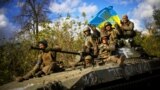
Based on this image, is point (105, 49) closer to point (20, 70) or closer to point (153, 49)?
point (20, 70)

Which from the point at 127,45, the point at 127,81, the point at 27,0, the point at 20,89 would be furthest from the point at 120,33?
the point at 27,0

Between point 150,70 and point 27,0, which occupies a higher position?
point 27,0

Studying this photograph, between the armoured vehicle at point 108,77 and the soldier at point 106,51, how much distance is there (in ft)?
1.32

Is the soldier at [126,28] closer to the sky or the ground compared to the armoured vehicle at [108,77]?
closer to the sky

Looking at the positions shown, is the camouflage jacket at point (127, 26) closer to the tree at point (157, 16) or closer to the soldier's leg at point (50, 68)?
the soldier's leg at point (50, 68)

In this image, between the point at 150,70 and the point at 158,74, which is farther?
the point at 158,74

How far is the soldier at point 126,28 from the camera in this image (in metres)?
14.6

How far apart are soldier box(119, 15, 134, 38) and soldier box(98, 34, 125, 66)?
1.07 meters

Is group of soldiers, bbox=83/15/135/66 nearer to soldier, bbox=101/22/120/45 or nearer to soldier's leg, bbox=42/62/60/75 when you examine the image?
soldier, bbox=101/22/120/45

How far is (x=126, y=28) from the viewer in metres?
14.8

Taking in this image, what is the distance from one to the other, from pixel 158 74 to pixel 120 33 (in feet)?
6.96

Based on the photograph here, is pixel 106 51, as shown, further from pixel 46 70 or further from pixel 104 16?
pixel 104 16

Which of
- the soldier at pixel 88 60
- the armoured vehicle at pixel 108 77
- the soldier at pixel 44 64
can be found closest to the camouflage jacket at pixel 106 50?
the armoured vehicle at pixel 108 77

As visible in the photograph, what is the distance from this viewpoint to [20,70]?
23.9m
